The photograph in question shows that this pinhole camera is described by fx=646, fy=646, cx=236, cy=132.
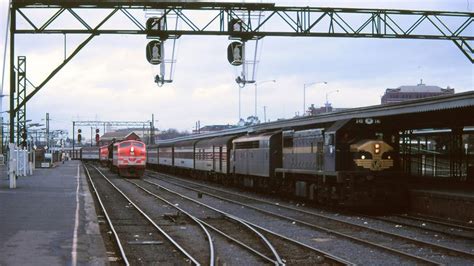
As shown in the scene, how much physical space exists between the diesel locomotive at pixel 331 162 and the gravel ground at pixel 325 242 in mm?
2851

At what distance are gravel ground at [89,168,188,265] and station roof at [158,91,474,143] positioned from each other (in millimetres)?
8575

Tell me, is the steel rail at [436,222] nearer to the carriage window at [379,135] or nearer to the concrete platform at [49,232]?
the carriage window at [379,135]

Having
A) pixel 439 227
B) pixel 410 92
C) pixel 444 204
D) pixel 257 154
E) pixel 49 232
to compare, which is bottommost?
pixel 439 227

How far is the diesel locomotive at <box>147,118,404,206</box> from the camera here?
70.2 ft

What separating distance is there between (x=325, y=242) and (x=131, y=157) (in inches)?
1392

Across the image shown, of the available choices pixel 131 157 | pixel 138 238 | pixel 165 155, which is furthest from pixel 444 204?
pixel 165 155

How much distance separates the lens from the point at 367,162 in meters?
21.5

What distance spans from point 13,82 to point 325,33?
41.2ft

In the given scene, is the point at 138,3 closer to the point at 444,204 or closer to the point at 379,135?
the point at 379,135

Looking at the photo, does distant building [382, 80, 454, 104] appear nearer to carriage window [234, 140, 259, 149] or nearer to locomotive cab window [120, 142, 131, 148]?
locomotive cab window [120, 142, 131, 148]

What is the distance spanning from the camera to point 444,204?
67.2ft

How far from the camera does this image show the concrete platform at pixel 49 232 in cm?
1157

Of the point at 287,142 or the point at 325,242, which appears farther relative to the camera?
the point at 287,142

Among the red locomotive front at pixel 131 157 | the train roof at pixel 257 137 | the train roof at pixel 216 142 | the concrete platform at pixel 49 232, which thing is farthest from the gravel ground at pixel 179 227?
the red locomotive front at pixel 131 157
